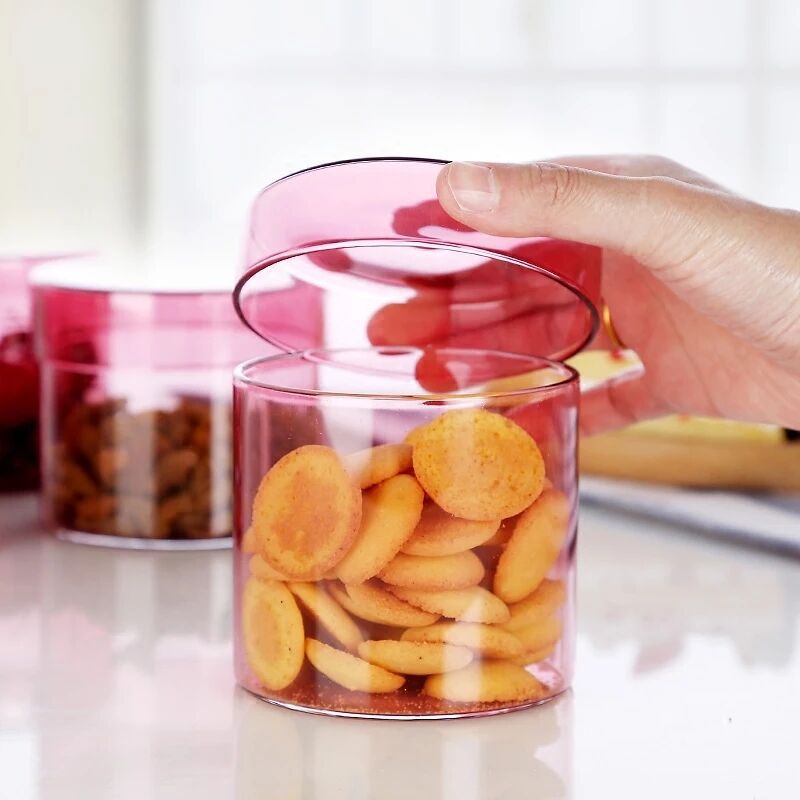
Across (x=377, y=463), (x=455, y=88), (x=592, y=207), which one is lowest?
(x=377, y=463)

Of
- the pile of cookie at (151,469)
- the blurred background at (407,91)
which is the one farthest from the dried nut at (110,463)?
the blurred background at (407,91)

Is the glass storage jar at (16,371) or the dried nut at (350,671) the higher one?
the glass storage jar at (16,371)

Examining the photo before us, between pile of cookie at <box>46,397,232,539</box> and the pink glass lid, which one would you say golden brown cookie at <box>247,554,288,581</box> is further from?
pile of cookie at <box>46,397,232,539</box>

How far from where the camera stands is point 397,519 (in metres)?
0.55

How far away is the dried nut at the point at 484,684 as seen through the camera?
1.87 feet

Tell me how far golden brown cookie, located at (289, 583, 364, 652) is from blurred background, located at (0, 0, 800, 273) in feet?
6.29

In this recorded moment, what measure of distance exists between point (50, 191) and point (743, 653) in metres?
1.66

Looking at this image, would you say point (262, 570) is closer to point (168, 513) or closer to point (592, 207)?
point (592, 207)

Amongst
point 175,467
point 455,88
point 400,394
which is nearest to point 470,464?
point 400,394

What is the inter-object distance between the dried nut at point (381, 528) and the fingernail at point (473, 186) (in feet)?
0.39

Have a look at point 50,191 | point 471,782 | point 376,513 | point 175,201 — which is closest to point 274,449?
point 376,513

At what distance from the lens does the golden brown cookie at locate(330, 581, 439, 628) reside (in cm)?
55

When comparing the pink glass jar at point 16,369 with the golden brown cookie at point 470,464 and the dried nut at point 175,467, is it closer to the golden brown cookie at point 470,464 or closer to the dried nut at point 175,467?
the dried nut at point 175,467

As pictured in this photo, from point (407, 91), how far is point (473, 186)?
2.21 m
